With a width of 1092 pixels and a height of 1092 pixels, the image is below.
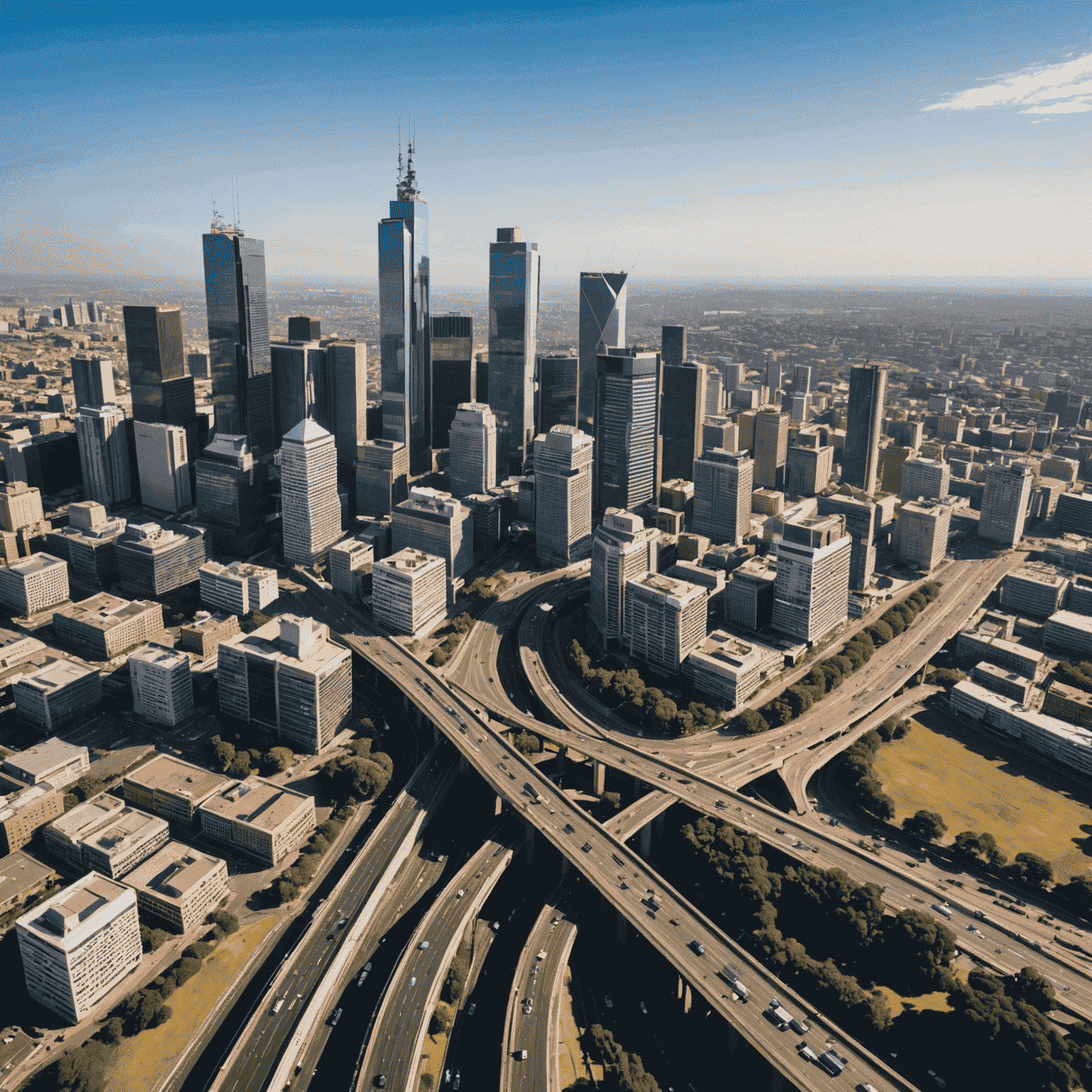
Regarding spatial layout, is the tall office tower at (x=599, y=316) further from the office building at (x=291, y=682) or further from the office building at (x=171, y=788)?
the office building at (x=171, y=788)

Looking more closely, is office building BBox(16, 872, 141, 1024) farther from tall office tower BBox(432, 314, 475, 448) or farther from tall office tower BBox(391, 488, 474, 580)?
tall office tower BBox(432, 314, 475, 448)

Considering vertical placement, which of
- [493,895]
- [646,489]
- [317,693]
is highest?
[646,489]

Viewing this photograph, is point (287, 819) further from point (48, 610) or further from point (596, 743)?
point (48, 610)

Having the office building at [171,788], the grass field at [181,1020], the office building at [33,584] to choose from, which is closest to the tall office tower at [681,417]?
the office building at [33,584]

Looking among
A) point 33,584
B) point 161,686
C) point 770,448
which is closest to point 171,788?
point 161,686

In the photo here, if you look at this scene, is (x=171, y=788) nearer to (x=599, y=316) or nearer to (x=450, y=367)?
(x=450, y=367)

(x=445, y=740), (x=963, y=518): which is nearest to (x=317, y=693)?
(x=445, y=740)
